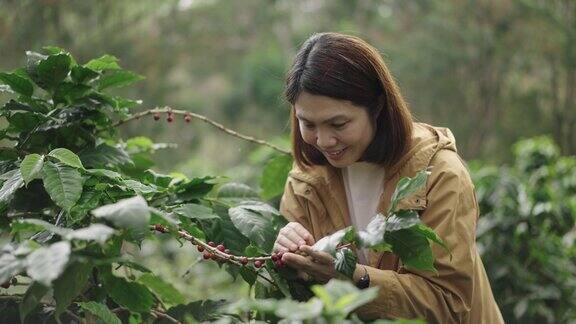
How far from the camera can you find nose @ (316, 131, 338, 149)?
1.88 meters

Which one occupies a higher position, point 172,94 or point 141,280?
point 141,280

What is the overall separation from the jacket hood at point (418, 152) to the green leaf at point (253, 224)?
0.20 metres

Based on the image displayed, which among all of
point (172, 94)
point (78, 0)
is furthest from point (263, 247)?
point (172, 94)

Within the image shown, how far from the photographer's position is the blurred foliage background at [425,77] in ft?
12.2

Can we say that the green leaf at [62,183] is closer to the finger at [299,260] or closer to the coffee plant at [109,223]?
the coffee plant at [109,223]

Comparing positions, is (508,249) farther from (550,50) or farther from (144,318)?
(550,50)

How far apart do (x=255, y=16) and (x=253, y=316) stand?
13760 millimetres

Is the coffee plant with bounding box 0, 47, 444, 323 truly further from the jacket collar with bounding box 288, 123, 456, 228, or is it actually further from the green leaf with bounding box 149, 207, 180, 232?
the jacket collar with bounding box 288, 123, 456, 228

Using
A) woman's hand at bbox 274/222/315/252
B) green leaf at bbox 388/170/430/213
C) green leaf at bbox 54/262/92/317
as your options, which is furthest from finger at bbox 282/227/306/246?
green leaf at bbox 54/262/92/317

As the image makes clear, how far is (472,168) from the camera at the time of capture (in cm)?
422

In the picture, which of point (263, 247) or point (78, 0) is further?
point (78, 0)

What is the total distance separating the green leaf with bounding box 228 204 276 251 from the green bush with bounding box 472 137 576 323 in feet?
6.53

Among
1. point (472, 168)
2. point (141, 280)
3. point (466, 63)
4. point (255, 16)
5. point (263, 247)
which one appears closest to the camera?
point (141, 280)

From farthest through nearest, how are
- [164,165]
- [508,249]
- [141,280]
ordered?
1. [164,165]
2. [508,249]
3. [141,280]
